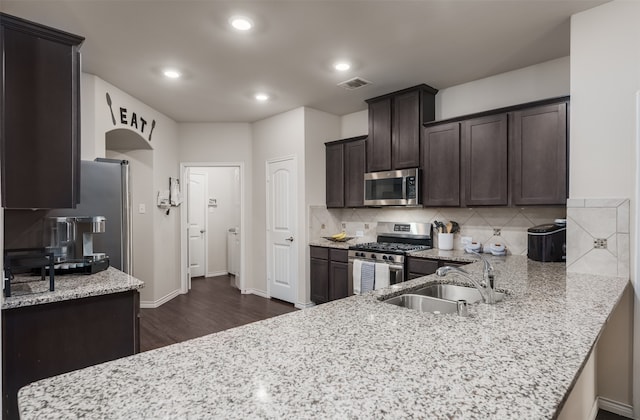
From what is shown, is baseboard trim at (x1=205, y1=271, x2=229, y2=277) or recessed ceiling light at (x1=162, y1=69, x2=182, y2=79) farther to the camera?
baseboard trim at (x1=205, y1=271, x2=229, y2=277)

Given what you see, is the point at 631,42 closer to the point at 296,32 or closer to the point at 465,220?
the point at 465,220

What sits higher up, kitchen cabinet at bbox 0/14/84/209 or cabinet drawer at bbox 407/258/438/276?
kitchen cabinet at bbox 0/14/84/209

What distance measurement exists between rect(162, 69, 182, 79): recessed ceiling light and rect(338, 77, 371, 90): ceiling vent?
166 centimetres

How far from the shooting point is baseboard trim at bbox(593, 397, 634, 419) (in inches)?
85.3

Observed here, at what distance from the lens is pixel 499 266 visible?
2.67m

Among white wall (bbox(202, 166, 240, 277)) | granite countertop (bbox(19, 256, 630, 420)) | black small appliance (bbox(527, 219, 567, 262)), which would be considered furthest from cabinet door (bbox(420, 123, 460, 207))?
white wall (bbox(202, 166, 240, 277))

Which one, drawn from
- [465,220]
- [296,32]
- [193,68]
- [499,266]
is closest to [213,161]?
[193,68]

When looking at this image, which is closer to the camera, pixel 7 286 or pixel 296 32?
pixel 7 286

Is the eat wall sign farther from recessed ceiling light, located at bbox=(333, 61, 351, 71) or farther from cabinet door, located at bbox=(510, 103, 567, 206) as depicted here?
cabinet door, located at bbox=(510, 103, 567, 206)

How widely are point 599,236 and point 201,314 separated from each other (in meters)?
4.08

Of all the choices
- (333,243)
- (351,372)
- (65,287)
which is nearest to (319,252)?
(333,243)

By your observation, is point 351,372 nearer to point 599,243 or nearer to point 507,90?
point 599,243

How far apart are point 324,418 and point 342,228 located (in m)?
4.32

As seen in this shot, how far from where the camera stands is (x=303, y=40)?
108 inches
